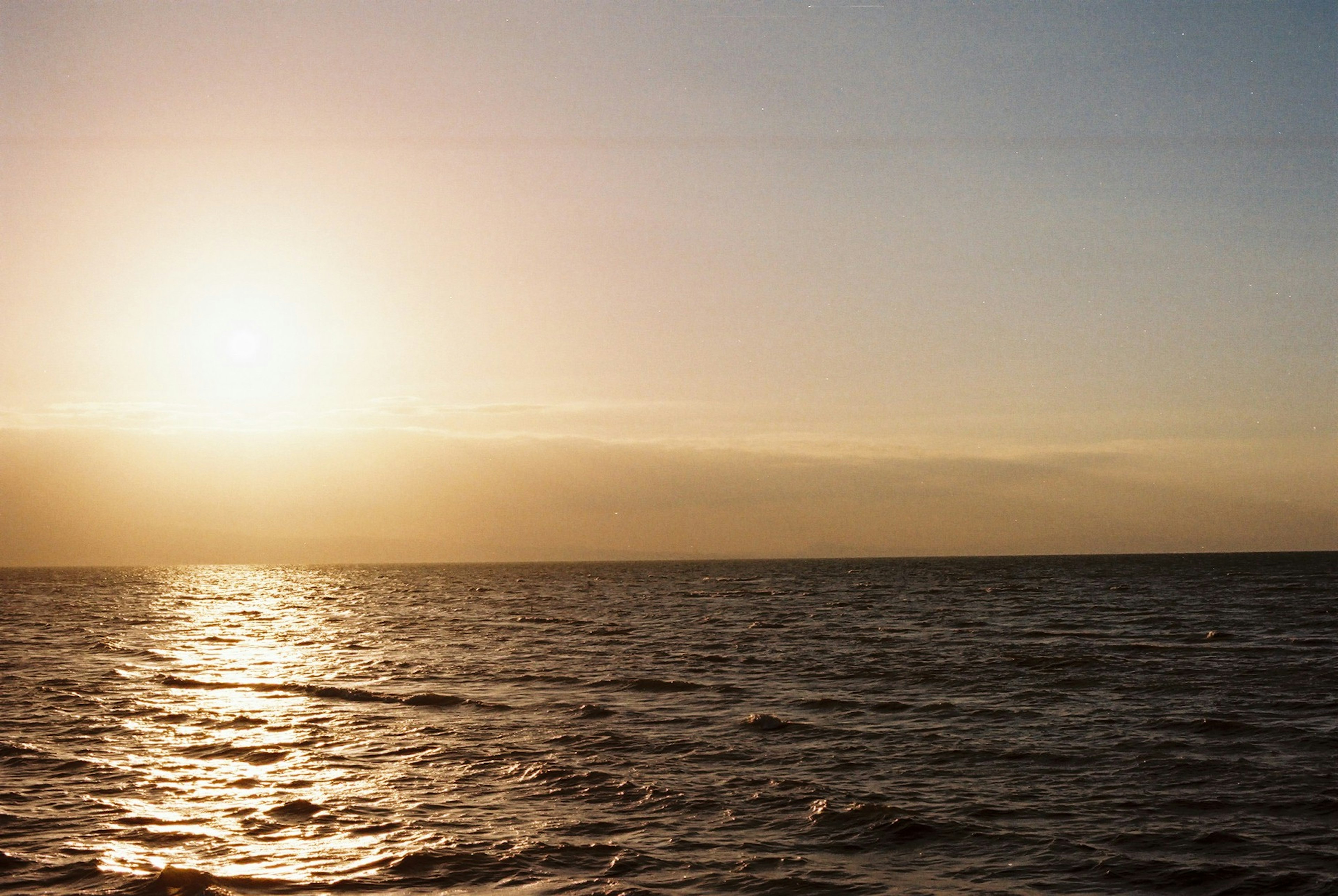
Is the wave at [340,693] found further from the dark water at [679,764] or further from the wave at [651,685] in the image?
the wave at [651,685]

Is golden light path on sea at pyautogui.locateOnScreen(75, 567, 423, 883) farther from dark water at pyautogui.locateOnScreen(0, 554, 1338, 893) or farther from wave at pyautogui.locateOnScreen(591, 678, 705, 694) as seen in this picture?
wave at pyautogui.locateOnScreen(591, 678, 705, 694)

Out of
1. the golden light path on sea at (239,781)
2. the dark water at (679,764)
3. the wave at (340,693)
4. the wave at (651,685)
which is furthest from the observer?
the wave at (651,685)

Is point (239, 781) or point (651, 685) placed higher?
point (239, 781)

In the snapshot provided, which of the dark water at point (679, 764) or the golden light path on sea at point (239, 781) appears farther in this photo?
the golden light path on sea at point (239, 781)

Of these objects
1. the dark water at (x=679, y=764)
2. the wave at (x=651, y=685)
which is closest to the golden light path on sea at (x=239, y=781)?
the dark water at (x=679, y=764)

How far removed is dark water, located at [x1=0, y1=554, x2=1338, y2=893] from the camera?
1388 centimetres

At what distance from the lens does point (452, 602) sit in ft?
275

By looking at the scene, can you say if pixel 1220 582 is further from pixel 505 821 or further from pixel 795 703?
pixel 505 821

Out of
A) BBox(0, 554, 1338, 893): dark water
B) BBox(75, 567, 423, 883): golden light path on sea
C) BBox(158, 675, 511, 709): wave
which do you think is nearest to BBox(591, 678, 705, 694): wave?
BBox(0, 554, 1338, 893): dark water

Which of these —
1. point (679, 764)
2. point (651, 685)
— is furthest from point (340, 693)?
point (679, 764)

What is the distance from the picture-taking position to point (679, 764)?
19.9m

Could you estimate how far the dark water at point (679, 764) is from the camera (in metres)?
13.9

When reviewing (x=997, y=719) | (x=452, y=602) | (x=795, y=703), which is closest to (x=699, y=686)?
(x=795, y=703)

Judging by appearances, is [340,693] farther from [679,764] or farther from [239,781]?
[679,764]
